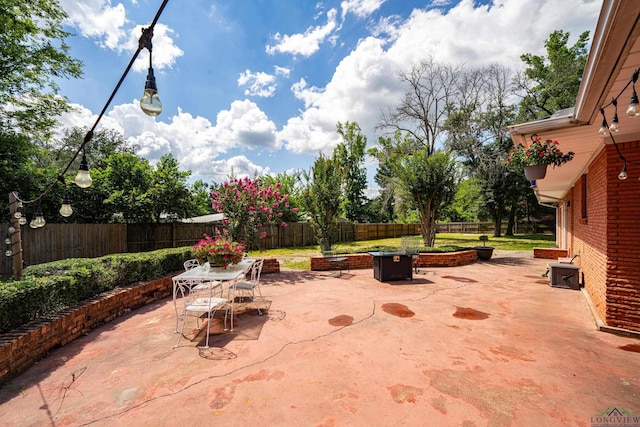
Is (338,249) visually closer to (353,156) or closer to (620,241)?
(620,241)

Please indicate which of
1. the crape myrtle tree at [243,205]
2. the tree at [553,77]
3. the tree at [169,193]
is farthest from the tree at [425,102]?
the crape myrtle tree at [243,205]

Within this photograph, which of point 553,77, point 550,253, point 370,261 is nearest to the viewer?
point 370,261

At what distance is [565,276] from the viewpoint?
6129 millimetres

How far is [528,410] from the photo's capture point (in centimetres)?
216

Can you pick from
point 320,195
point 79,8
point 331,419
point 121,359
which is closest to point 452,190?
point 320,195

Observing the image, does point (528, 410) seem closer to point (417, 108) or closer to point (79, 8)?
point (79, 8)

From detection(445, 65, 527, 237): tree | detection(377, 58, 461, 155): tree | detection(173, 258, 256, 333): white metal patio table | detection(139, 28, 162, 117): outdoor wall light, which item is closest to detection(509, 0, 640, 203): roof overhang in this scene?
detection(139, 28, 162, 117): outdoor wall light

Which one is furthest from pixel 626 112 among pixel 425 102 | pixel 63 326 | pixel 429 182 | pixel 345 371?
pixel 425 102

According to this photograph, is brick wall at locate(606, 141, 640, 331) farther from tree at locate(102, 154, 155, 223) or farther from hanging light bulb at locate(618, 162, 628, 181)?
tree at locate(102, 154, 155, 223)

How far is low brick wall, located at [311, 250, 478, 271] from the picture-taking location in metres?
8.58

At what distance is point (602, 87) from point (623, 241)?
276 centimetres

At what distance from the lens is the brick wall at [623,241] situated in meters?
3.55

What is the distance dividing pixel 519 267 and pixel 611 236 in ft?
19.5

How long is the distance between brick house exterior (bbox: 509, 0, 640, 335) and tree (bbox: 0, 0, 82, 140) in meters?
15.5
